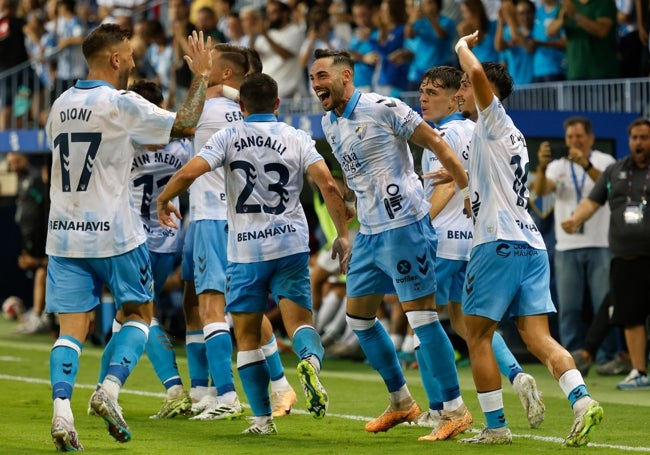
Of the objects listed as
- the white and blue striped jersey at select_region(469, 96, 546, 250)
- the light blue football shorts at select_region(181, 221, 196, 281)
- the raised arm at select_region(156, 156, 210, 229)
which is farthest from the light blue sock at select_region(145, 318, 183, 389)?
the white and blue striped jersey at select_region(469, 96, 546, 250)

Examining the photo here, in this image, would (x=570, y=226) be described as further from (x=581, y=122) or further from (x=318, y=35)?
(x=318, y=35)

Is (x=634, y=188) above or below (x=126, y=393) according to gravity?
above

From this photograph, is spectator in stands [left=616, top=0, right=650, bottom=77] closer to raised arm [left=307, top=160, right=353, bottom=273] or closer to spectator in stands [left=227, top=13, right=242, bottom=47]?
spectator in stands [left=227, top=13, right=242, bottom=47]

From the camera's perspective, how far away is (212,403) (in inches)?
395

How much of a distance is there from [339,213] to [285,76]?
33.9 ft

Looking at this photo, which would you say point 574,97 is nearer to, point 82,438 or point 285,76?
point 285,76

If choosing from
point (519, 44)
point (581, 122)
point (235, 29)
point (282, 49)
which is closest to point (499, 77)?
point (581, 122)

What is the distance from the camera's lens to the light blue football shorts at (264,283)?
8625 millimetres

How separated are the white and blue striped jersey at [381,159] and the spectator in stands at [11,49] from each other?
14.2 metres

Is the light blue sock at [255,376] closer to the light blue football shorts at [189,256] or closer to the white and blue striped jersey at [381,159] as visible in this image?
the white and blue striped jersey at [381,159]

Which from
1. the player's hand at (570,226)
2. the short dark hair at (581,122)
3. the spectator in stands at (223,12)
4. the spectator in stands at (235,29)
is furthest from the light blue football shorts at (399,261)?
the spectator in stands at (223,12)

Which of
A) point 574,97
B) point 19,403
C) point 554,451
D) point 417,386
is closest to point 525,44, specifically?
point 574,97

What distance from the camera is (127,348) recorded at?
26.4 ft

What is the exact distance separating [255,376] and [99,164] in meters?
1.65
